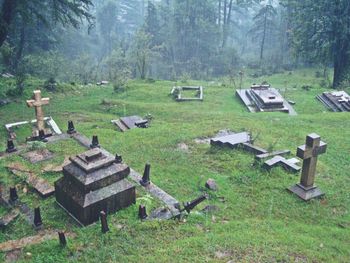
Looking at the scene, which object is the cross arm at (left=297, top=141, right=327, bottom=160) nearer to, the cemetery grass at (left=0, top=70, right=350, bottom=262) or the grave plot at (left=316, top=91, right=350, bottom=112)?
the cemetery grass at (left=0, top=70, right=350, bottom=262)

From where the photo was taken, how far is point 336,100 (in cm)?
1869

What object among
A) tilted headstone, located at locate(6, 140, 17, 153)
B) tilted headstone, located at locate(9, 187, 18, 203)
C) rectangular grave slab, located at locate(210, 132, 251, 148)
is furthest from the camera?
rectangular grave slab, located at locate(210, 132, 251, 148)

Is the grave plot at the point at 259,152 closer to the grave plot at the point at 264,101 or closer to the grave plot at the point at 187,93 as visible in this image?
the grave plot at the point at 264,101

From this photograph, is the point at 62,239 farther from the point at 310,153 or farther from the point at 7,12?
the point at 7,12

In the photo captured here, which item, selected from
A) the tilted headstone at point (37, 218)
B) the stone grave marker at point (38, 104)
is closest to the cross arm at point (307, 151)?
Answer: the tilted headstone at point (37, 218)

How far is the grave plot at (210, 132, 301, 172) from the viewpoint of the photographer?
Answer: 1010 cm

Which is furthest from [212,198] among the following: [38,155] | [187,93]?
[187,93]

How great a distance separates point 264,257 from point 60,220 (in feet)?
12.4

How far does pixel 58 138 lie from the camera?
11328 millimetres

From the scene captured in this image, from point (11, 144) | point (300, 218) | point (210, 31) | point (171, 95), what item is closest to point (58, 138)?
point (11, 144)

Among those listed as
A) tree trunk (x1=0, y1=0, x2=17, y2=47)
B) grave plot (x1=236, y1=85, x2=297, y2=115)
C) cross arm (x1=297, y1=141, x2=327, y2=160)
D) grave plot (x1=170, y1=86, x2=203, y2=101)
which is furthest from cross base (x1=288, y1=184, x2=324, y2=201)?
grave plot (x1=170, y1=86, x2=203, y2=101)

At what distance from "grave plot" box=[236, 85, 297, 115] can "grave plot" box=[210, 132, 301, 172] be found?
592 centimetres

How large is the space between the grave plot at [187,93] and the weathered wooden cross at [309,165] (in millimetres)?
10519

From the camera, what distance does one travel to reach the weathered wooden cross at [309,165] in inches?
344
